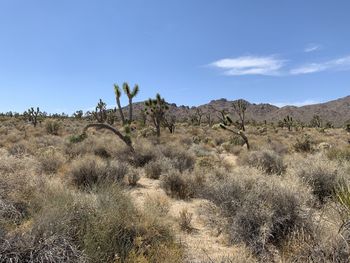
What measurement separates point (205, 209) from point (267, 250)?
2.64 m

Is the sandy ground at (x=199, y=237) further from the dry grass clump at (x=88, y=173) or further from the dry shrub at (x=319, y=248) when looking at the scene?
the dry grass clump at (x=88, y=173)

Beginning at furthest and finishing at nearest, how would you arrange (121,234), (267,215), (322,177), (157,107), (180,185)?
(157,107) < (180,185) < (322,177) < (267,215) < (121,234)

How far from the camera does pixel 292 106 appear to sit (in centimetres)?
13550

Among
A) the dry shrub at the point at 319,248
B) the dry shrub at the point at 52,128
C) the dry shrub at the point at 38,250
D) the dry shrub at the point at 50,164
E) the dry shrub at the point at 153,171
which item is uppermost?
the dry shrub at the point at 52,128

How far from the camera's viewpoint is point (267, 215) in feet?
22.1

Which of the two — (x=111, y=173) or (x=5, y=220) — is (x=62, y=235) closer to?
(x=5, y=220)

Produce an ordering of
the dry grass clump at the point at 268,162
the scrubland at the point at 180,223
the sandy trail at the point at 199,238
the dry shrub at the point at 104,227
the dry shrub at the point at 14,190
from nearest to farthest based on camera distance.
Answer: the scrubland at the point at 180,223 < the dry shrub at the point at 104,227 < the dry shrub at the point at 14,190 < the sandy trail at the point at 199,238 < the dry grass clump at the point at 268,162

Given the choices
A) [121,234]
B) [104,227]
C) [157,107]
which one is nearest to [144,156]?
[121,234]

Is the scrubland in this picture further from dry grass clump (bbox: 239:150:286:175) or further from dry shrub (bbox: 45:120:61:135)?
dry shrub (bbox: 45:120:61:135)

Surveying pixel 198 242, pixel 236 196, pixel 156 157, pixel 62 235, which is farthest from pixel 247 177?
pixel 156 157

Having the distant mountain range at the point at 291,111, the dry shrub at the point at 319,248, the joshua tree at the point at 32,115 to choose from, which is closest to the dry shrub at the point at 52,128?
the joshua tree at the point at 32,115

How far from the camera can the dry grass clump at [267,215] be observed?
21.3ft

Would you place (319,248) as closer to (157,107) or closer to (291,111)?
(157,107)

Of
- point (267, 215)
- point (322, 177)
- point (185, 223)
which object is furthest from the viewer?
point (322, 177)
